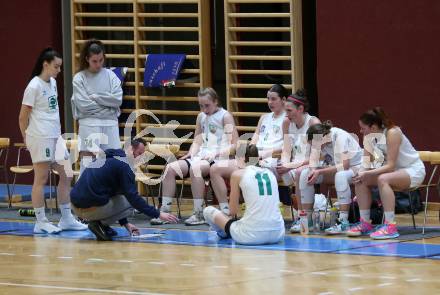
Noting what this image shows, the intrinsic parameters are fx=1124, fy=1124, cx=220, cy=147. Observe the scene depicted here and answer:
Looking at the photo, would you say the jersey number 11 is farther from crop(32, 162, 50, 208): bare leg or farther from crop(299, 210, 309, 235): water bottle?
crop(32, 162, 50, 208): bare leg

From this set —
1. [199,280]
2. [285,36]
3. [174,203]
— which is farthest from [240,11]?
[199,280]

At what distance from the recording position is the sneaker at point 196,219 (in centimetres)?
1208

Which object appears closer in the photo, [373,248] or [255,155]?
[373,248]

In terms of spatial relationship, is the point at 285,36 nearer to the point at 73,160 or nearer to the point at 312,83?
the point at 312,83

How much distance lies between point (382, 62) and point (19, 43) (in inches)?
211

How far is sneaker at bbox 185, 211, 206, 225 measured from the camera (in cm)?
1208

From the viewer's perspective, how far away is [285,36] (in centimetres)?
1377

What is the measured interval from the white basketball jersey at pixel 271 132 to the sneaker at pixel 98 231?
2.07 metres

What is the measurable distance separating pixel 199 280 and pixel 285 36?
18.5 feet

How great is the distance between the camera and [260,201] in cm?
1034

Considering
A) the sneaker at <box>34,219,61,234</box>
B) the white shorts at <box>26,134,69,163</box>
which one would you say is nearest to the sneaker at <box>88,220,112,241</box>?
the sneaker at <box>34,219,61,234</box>

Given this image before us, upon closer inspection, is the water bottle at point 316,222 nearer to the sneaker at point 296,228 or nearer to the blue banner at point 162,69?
the sneaker at point 296,228

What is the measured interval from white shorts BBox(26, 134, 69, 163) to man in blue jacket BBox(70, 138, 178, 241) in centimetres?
69

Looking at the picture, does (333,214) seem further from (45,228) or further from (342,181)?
(45,228)
